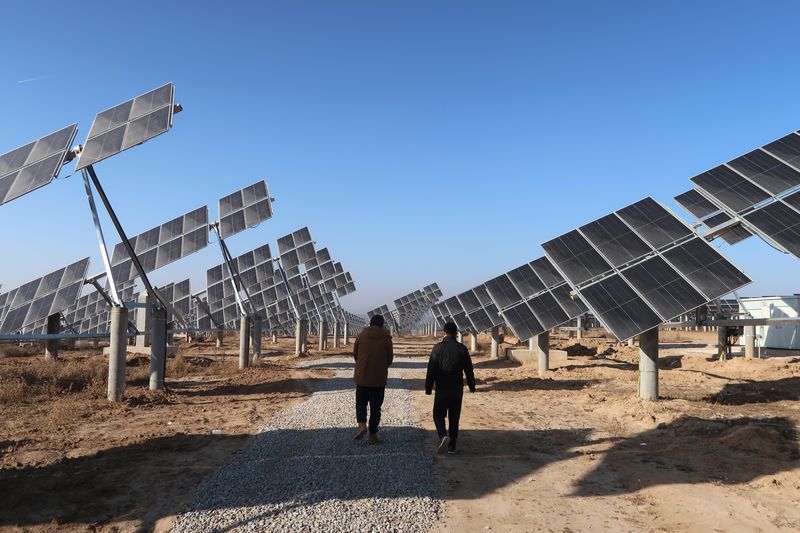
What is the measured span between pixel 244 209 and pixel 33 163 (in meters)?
11.1

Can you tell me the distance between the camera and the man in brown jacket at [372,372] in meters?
8.74

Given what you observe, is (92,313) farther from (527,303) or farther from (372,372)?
(372,372)

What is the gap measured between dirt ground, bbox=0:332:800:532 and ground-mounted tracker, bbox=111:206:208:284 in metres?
4.99

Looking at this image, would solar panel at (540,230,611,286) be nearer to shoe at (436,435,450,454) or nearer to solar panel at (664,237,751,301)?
solar panel at (664,237,751,301)

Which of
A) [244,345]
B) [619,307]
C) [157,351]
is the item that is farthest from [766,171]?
[244,345]

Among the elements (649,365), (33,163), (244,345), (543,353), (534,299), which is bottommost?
(543,353)

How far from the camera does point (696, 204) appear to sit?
18.0m

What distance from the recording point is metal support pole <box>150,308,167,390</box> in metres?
14.8

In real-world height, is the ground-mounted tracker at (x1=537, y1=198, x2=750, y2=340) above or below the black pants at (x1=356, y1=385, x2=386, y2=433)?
above

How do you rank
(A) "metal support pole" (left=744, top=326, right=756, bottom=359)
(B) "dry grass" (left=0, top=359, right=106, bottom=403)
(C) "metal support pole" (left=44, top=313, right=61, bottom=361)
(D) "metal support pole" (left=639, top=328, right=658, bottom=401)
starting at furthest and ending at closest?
(A) "metal support pole" (left=744, top=326, right=756, bottom=359)
(C) "metal support pole" (left=44, top=313, right=61, bottom=361)
(B) "dry grass" (left=0, top=359, right=106, bottom=403)
(D) "metal support pole" (left=639, top=328, right=658, bottom=401)

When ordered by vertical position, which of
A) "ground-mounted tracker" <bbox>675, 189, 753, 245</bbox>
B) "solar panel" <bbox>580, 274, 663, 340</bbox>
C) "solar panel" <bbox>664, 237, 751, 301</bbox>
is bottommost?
"solar panel" <bbox>580, 274, 663, 340</bbox>

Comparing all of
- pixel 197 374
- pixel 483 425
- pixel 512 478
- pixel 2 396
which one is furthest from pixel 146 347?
pixel 512 478

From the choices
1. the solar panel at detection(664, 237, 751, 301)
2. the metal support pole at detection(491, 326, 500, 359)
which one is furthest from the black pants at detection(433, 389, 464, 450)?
the metal support pole at detection(491, 326, 500, 359)

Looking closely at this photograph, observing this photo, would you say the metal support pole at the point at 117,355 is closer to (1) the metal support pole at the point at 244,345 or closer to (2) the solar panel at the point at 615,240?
(1) the metal support pole at the point at 244,345
